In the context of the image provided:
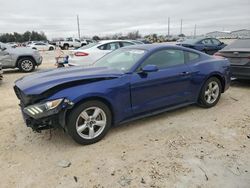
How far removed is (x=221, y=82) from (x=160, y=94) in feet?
6.29

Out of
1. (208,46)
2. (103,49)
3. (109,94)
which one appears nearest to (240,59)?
(109,94)

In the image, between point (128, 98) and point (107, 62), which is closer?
point (128, 98)

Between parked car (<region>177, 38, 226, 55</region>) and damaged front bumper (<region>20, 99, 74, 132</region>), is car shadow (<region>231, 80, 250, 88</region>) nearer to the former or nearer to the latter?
damaged front bumper (<region>20, 99, 74, 132</region>)

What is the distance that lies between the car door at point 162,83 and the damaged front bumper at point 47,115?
1.17 metres

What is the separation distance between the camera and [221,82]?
18.8 feet

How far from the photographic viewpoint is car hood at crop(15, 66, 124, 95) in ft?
12.0

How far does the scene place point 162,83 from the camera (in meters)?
4.56

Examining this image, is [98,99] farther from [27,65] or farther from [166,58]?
[27,65]

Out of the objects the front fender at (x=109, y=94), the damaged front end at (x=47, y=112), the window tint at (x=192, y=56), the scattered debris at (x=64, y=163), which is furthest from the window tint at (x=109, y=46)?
the scattered debris at (x=64, y=163)

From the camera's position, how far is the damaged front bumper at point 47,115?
3.50 m

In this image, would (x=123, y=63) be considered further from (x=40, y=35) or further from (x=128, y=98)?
(x=40, y=35)

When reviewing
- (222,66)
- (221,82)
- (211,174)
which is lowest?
(211,174)

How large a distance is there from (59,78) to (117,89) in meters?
0.89

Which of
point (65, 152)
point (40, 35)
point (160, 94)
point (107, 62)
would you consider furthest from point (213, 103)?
point (40, 35)
